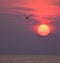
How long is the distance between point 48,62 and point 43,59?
1223mm

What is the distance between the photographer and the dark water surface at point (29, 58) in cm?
9481

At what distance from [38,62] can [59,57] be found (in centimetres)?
599

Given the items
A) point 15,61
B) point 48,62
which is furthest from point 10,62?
point 48,62

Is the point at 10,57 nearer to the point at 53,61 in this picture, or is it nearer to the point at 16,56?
the point at 16,56

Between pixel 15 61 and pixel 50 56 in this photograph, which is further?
pixel 50 56

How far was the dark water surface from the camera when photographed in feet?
311

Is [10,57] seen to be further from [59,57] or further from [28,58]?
[59,57]

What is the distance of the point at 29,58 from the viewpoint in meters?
98.0

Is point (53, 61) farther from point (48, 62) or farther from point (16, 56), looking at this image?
point (16, 56)

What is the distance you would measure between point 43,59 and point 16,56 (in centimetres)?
651

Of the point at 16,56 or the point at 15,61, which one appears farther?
the point at 16,56

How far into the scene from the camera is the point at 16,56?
99.9 m

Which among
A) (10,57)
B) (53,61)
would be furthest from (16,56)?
(53,61)

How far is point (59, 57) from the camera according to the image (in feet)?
324
